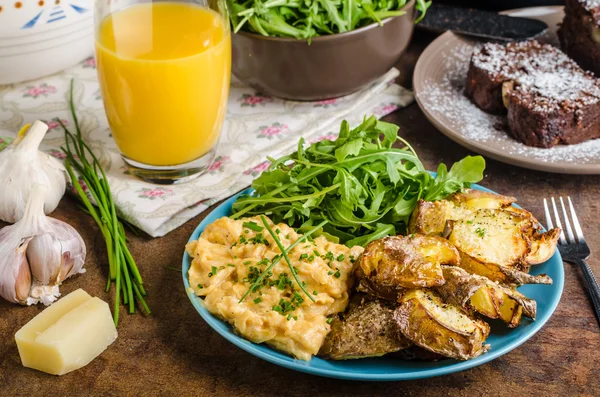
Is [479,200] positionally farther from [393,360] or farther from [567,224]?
[393,360]

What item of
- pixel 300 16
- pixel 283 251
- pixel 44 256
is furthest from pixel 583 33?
pixel 44 256

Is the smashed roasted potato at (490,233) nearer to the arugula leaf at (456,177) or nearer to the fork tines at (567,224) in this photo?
the arugula leaf at (456,177)

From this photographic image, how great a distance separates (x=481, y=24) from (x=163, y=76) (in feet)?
4.99

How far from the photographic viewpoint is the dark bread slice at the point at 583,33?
281cm

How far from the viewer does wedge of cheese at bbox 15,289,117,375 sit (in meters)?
1.70

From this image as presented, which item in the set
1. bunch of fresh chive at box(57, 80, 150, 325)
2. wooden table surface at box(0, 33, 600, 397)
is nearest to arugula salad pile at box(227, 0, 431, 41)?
bunch of fresh chive at box(57, 80, 150, 325)

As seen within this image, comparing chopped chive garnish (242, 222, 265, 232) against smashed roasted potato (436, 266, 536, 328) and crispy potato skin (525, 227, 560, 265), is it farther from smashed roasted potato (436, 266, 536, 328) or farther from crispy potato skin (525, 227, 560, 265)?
crispy potato skin (525, 227, 560, 265)

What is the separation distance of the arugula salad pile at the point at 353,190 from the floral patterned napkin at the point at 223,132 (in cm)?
32

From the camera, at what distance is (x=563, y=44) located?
3023 millimetres

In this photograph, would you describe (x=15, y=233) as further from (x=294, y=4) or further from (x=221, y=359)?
(x=294, y=4)

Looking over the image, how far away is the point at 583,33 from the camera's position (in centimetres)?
287

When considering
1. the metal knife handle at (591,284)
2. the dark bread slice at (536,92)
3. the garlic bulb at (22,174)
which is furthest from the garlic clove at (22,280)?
the dark bread slice at (536,92)

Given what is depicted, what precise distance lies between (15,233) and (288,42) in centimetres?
112

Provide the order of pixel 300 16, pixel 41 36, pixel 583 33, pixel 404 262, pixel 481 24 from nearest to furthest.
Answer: pixel 404 262 → pixel 300 16 → pixel 41 36 → pixel 583 33 → pixel 481 24
